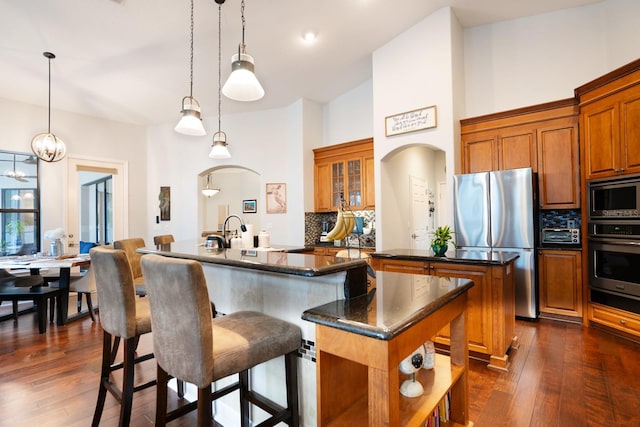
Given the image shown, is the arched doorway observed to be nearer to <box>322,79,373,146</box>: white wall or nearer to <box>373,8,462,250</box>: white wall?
<box>322,79,373,146</box>: white wall

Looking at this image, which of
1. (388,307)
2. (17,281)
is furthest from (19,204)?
(388,307)

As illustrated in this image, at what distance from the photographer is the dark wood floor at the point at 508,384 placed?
1.96m

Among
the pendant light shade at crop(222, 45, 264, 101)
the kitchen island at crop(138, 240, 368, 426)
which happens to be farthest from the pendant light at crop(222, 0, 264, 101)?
the kitchen island at crop(138, 240, 368, 426)

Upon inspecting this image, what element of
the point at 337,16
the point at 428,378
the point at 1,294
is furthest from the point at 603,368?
the point at 1,294

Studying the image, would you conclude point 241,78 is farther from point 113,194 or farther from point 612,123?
point 113,194

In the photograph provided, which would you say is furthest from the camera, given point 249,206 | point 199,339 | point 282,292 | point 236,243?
point 249,206

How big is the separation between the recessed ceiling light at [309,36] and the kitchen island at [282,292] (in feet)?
Answer: 10.8

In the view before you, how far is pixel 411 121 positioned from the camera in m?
4.31

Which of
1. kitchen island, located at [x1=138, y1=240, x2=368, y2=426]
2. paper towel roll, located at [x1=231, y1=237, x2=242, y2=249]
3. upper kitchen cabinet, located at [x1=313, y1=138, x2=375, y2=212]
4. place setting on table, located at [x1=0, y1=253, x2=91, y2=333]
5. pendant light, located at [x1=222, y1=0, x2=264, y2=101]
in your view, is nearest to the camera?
kitchen island, located at [x1=138, y1=240, x2=368, y2=426]

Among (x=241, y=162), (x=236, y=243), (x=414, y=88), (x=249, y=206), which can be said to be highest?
(x=414, y=88)

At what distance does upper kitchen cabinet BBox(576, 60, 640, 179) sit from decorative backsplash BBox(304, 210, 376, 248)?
115 inches

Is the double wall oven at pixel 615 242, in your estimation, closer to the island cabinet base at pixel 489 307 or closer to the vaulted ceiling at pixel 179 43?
the island cabinet base at pixel 489 307

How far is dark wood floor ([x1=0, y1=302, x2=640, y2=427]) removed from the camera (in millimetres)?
1963

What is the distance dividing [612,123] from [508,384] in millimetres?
2717
